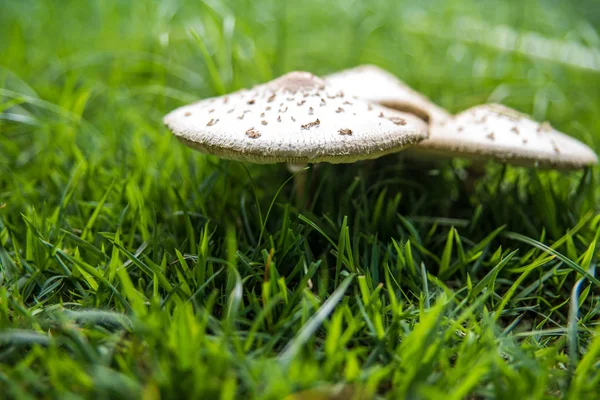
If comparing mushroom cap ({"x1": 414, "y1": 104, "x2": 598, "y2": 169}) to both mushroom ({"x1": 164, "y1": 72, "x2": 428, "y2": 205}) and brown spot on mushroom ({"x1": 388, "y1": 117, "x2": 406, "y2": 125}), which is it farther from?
brown spot on mushroom ({"x1": 388, "y1": 117, "x2": 406, "y2": 125})

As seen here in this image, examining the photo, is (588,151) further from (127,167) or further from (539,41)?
(539,41)

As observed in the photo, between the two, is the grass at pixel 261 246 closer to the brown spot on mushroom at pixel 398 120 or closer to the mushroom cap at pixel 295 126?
the mushroom cap at pixel 295 126

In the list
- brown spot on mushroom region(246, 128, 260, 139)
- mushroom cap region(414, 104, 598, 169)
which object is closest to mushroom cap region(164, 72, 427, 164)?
brown spot on mushroom region(246, 128, 260, 139)

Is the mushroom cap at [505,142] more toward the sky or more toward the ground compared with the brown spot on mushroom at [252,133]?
more toward the ground

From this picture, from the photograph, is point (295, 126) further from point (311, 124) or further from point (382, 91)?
point (382, 91)

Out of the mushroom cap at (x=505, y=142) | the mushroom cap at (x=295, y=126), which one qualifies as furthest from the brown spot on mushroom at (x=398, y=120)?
the mushroom cap at (x=505, y=142)

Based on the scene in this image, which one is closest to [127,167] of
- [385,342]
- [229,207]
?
[229,207]

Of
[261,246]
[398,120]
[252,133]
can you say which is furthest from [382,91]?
[261,246]
